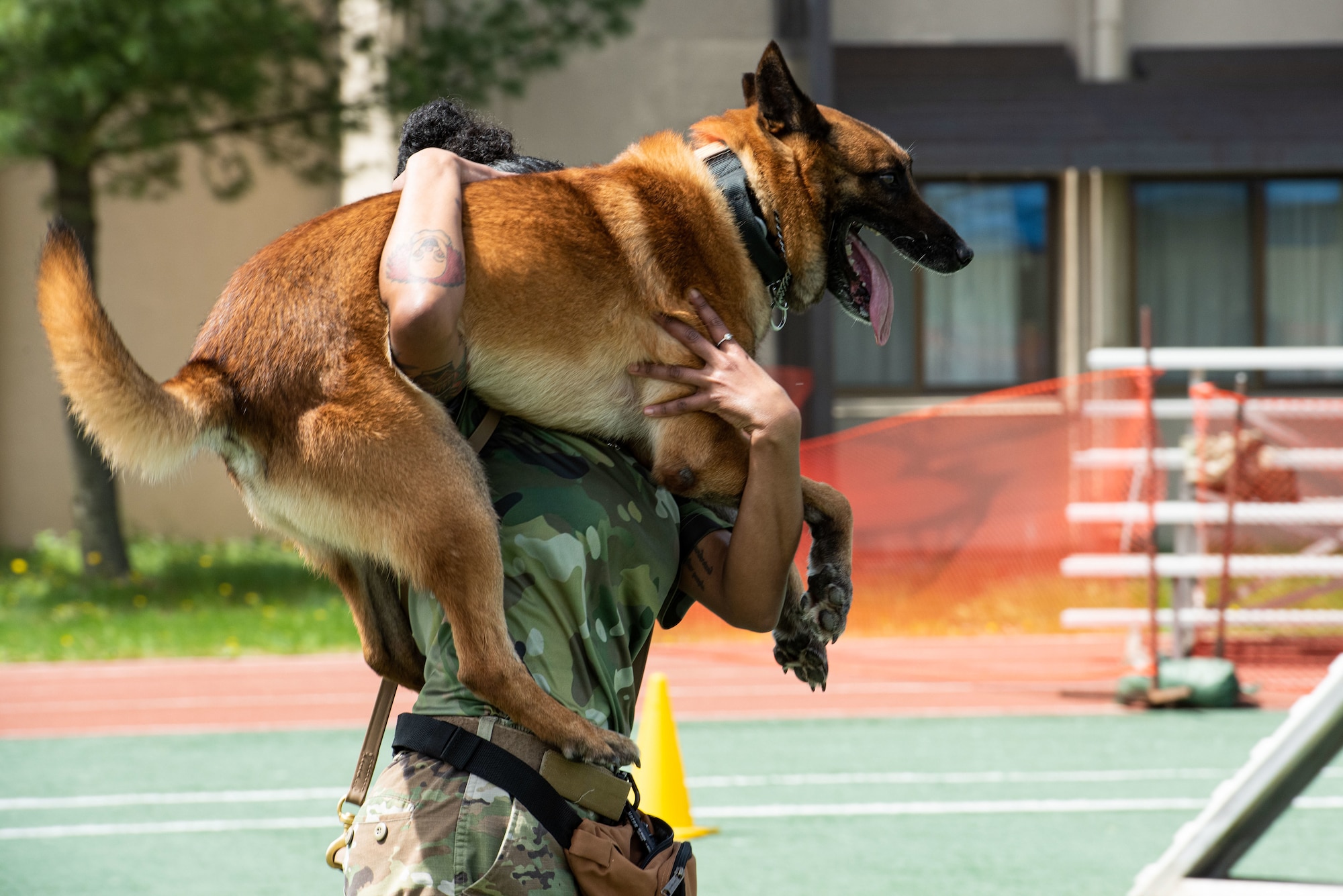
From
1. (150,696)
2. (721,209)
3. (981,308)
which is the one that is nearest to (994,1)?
(981,308)

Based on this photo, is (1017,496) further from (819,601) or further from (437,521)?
(437,521)

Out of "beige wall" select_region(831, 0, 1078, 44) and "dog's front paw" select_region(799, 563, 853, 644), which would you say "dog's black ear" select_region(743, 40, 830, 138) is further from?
"beige wall" select_region(831, 0, 1078, 44)

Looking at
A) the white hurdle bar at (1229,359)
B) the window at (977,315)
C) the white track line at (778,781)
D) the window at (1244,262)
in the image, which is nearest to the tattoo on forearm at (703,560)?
the white track line at (778,781)

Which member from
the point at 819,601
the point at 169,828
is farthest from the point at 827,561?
the point at 169,828

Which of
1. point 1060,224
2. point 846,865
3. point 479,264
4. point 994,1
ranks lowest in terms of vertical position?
point 846,865

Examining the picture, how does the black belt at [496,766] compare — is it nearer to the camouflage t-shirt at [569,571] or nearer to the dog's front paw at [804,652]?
the camouflage t-shirt at [569,571]

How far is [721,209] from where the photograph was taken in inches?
89.8

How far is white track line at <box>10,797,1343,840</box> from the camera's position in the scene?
584 cm

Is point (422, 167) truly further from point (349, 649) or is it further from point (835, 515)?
point (349, 649)

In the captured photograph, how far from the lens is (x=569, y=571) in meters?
1.92

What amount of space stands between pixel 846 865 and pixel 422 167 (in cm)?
392

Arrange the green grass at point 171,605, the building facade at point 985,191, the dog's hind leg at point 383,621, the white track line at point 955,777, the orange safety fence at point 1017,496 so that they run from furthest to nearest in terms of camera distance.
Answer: the building facade at point 985,191
the green grass at point 171,605
the orange safety fence at point 1017,496
the white track line at point 955,777
the dog's hind leg at point 383,621

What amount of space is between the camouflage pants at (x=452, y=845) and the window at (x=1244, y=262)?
1365 cm

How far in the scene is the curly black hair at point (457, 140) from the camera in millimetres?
2373
